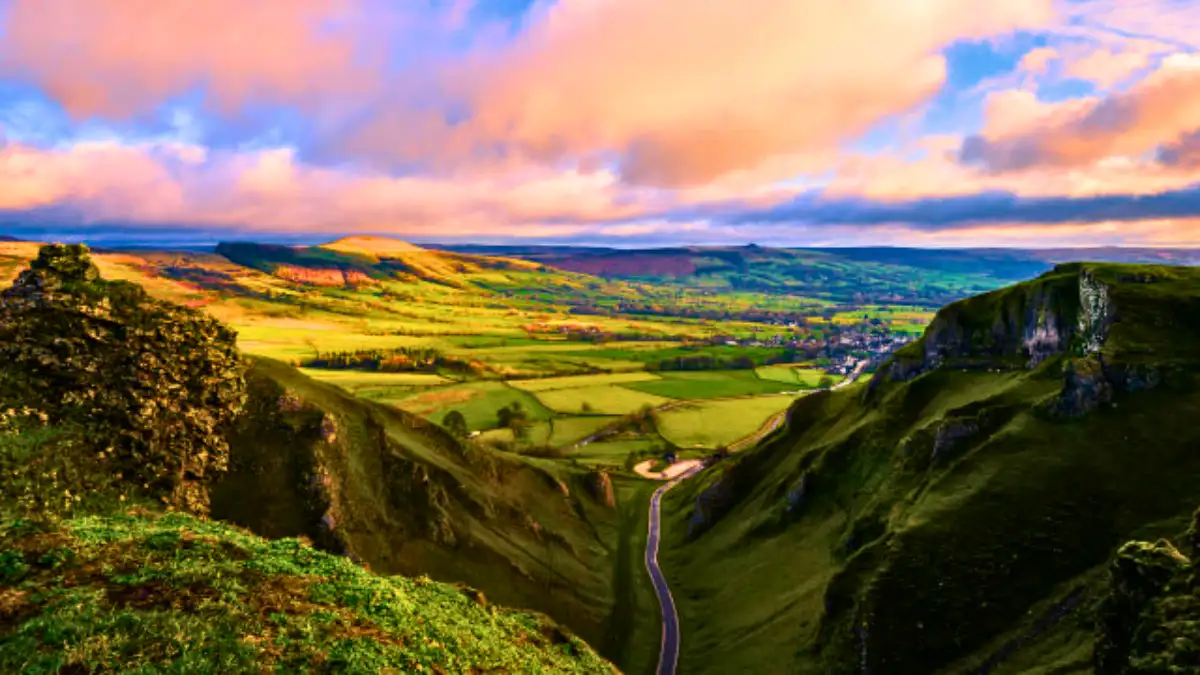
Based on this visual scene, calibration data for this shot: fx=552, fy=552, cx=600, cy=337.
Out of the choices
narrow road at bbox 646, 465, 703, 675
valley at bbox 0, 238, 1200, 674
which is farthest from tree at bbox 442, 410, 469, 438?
narrow road at bbox 646, 465, 703, 675

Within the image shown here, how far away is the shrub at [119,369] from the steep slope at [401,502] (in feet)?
22.6

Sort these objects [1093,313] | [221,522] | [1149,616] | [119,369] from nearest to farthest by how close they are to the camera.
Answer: [1149,616]
[221,522]
[119,369]
[1093,313]

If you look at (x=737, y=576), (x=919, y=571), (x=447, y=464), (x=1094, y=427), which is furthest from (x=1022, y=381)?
(x=447, y=464)

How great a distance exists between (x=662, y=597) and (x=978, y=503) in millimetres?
53936

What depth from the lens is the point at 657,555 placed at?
118m

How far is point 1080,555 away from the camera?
194ft

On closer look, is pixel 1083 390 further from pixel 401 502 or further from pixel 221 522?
pixel 221 522

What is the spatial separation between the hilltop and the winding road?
31.8 feet

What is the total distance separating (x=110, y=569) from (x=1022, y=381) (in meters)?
115

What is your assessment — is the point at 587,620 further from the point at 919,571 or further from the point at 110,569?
the point at 110,569

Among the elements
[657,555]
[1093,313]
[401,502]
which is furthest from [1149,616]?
[657,555]

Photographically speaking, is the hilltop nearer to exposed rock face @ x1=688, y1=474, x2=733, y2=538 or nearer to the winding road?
the winding road

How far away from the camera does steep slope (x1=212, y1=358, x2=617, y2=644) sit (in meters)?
67.8

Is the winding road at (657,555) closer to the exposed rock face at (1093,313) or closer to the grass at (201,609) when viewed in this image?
the grass at (201,609)
